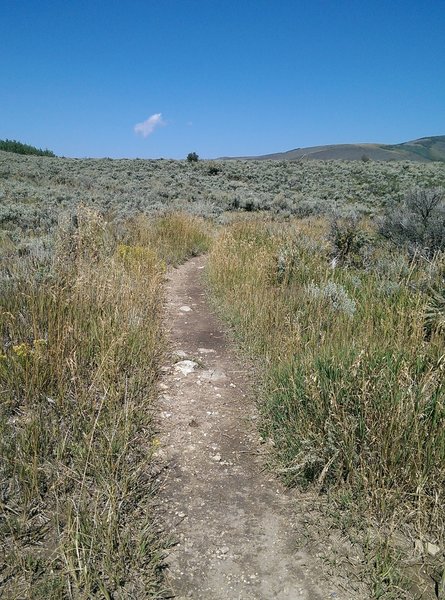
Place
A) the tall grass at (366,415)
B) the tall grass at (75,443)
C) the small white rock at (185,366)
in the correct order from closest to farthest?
1. the tall grass at (75,443)
2. the tall grass at (366,415)
3. the small white rock at (185,366)

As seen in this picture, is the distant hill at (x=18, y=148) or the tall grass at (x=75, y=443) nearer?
the tall grass at (x=75, y=443)

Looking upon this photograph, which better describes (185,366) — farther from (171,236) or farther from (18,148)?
(18,148)

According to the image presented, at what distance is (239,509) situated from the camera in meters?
2.56

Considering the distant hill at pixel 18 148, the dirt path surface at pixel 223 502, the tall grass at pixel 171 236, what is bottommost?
the dirt path surface at pixel 223 502

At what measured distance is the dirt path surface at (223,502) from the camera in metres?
2.07

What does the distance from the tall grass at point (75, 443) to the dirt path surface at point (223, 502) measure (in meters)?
0.17

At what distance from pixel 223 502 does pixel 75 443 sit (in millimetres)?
A: 1000

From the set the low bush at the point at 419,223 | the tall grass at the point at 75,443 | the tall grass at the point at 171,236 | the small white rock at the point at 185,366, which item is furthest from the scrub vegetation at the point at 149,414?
the tall grass at the point at 171,236

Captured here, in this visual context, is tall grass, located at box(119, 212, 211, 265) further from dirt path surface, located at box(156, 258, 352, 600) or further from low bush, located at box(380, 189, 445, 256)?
Answer: dirt path surface, located at box(156, 258, 352, 600)

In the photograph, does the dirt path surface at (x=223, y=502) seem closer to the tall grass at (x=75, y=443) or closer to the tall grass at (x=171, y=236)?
the tall grass at (x=75, y=443)

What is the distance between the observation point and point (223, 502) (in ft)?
8.60

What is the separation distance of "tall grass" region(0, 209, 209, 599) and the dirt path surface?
6.5 inches

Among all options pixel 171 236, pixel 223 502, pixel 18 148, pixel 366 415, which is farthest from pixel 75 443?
pixel 18 148

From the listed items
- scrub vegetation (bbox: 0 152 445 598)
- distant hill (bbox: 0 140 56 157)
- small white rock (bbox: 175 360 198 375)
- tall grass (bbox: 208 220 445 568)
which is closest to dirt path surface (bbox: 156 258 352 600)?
small white rock (bbox: 175 360 198 375)
